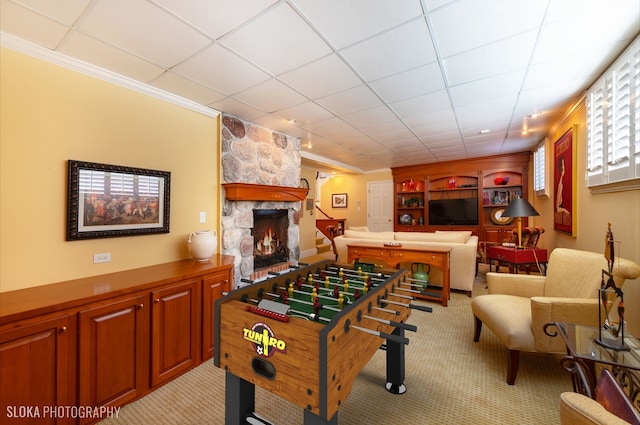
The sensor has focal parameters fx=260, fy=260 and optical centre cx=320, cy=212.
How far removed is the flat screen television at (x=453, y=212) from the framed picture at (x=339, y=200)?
274 cm

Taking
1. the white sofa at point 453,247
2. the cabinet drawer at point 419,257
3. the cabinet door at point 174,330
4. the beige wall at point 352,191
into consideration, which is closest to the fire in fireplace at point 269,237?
the white sofa at point 453,247

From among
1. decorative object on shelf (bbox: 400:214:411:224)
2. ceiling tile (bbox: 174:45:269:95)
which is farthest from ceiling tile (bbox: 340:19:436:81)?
decorative object on shelf (bbox: 400:214:411:224)

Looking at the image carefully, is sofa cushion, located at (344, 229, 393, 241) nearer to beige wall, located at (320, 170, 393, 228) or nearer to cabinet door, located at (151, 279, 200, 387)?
cabinet door, located at (151, 279, 200, 387)

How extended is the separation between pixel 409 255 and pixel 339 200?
5.25 m

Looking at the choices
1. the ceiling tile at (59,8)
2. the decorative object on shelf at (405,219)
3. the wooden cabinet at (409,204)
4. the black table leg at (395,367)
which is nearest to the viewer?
the ceiling tile at (59,8)

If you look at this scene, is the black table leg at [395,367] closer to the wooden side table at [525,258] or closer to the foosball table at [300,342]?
the foosball table at [300,342]

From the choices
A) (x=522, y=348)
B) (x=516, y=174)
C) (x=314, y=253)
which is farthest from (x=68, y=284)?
(x=516, y=174)

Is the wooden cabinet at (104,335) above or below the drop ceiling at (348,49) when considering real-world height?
below

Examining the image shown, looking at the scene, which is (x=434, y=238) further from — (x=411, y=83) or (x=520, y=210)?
(x=411, y=83)

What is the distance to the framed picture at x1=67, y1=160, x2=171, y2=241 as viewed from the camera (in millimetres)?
2084

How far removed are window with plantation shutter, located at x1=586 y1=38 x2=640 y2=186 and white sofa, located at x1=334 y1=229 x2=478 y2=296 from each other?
1.59m

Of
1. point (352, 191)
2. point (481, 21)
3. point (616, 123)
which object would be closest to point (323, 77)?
point (481, 21)

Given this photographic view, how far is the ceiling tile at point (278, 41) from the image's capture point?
1735mm

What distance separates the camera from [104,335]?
1.68 m
